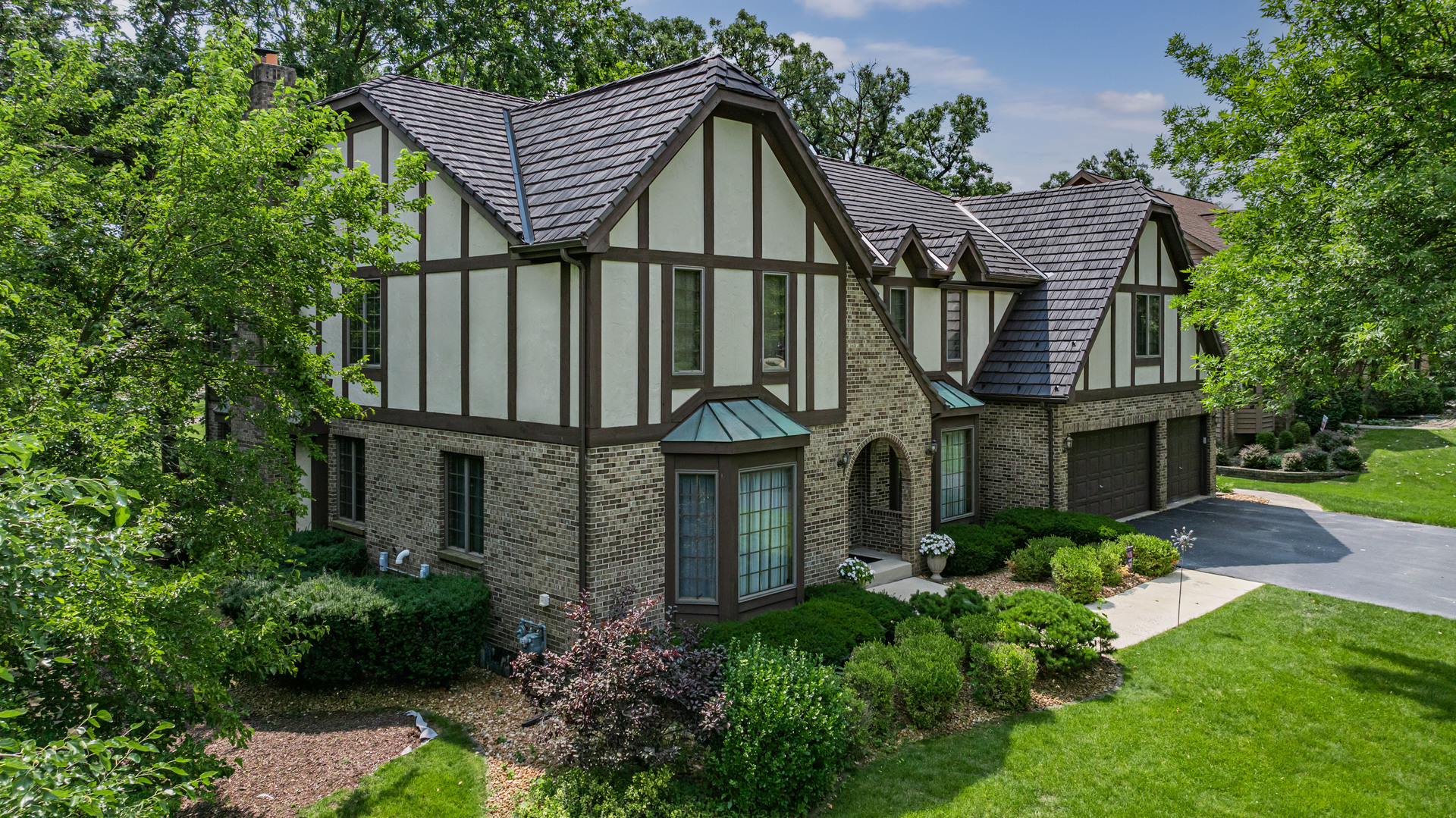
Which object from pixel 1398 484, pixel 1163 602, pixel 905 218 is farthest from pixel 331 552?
pixel 1398 484

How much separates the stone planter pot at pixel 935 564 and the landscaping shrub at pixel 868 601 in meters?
3.34

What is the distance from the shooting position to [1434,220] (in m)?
11.5

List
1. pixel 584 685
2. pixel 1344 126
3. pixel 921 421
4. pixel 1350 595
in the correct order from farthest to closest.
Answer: pixel 921 421 → pixel 1350 595 → pixel 1344 126 → pixel 584 685

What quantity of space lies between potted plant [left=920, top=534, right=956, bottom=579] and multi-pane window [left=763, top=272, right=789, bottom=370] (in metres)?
5.14

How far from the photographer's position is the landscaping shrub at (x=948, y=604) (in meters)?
12.6

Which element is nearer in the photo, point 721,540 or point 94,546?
point 94,546

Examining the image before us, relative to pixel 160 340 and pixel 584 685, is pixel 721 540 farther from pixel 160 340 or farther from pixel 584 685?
pixel 160 340

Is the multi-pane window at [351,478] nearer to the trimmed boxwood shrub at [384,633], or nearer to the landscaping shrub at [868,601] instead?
the trimmed boxwood shrub at [384,633]

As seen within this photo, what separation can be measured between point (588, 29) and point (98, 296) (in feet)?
77.4

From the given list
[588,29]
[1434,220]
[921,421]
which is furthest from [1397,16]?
[588,29]

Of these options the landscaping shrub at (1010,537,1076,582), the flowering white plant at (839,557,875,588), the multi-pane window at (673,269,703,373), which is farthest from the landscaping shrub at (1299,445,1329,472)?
the multi-pane window at (673,269,703,373)

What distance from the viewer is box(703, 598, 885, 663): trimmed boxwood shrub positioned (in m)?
10.9

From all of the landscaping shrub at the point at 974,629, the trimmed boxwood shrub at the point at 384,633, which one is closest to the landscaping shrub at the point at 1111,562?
the landscaping shrub at the point at 974,629

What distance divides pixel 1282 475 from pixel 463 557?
86.5 ft
